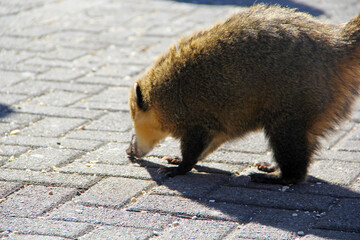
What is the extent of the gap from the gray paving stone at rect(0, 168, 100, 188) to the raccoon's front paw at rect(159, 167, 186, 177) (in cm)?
54

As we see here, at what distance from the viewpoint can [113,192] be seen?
438 cm

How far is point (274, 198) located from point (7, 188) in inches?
77.2

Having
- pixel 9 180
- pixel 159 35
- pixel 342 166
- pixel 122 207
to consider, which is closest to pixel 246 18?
pixel 342 166

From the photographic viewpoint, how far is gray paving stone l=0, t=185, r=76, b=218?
13.2ft

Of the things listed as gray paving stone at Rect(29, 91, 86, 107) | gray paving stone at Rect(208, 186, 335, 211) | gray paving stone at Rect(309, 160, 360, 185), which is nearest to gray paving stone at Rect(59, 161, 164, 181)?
gray paving stone at Rect(208, 186, 335, 211)

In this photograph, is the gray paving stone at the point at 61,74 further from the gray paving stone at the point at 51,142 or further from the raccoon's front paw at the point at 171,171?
the raccoon's front paw at the point at 171,171

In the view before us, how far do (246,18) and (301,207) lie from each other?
1.56 m

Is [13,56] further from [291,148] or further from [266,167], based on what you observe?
[291,148]

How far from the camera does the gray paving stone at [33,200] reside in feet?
13.2

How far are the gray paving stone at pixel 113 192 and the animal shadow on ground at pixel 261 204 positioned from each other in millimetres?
113

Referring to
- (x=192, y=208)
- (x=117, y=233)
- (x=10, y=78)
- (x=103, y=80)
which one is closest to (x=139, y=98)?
(x=192, y=208)

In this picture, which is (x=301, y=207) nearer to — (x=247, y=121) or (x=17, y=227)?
(x=247, y=121)

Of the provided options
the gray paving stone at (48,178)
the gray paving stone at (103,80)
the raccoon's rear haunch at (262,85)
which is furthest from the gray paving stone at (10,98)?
the raccoon's rear haunch at (262,85)

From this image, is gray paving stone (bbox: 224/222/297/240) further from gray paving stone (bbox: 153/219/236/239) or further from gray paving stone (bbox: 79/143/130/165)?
gray paving stone (bbox: 79/143/130/165)
